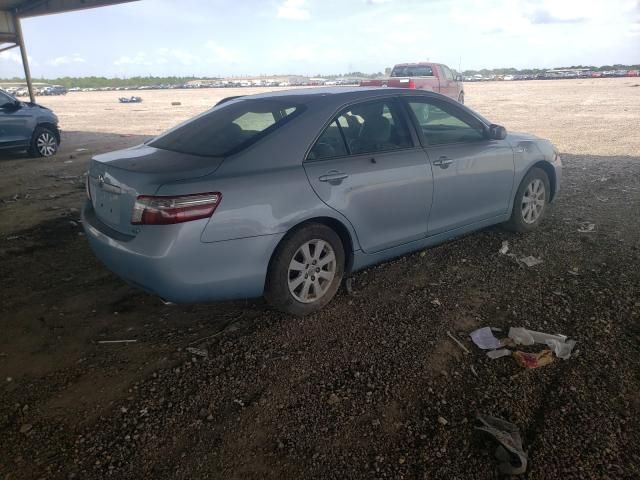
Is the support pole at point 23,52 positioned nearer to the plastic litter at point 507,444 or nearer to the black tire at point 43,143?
the black tire at point 43,143

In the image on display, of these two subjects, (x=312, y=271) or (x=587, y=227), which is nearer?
(x=312, y=271)

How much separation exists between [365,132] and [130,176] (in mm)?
1805

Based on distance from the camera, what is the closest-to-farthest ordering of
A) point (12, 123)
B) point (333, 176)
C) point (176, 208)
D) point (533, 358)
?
point (176, 208), point (533, 358), point (333, 176), point (12, 123)

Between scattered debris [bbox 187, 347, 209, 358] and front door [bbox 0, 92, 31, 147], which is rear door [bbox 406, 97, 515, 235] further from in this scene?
front door [bbox 0, 92, 31, 147]

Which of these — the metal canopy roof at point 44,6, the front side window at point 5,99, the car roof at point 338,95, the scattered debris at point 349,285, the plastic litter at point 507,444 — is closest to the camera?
the plastic litter at point 507,444

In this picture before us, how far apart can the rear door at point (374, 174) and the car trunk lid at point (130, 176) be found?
820mm

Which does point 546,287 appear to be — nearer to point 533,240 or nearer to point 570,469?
point 533,240

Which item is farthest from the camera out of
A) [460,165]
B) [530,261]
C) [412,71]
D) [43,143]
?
[412,71]

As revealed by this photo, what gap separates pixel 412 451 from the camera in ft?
7.61

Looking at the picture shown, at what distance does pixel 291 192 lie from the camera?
3.22 meters

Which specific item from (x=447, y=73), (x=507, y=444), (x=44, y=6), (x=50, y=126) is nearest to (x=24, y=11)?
(x=44, y=6)

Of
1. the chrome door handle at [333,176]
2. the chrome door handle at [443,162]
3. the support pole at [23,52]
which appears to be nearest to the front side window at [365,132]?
the chrome door handle at [333,176]

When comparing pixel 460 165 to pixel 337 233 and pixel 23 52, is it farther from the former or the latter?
pixel 23 52

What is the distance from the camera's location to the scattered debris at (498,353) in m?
3.07
